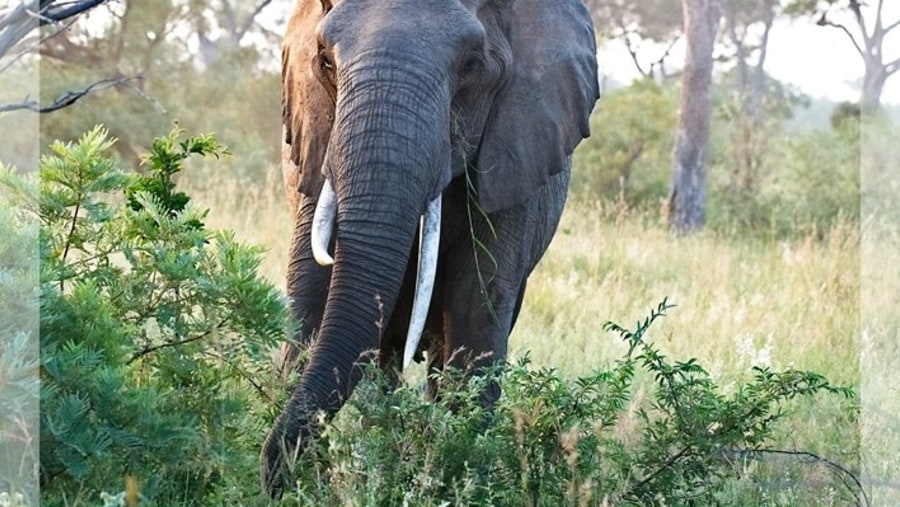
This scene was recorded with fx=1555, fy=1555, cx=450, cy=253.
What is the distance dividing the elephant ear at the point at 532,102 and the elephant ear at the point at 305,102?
0.58 m

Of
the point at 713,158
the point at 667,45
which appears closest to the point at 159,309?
the point at 713,158

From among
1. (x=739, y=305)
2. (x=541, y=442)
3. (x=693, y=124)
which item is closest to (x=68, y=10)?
(x=541, y=442)

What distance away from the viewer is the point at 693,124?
18062mm

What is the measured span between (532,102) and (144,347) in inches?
67.3

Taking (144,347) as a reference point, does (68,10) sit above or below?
above

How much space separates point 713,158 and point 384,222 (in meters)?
18.6

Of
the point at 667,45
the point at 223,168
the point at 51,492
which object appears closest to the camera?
the point at 51,492

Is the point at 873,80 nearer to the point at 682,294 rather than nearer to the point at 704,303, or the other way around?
the point at 682,294

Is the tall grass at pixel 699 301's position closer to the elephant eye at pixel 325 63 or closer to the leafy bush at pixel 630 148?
the elephant eye at pixel 325 63

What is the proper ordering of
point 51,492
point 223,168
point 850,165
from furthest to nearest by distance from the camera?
point 850,165
point 223,168
point 51,492

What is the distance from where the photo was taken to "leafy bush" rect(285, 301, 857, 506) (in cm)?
466

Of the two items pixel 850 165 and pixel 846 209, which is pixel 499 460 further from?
pixel 850 165

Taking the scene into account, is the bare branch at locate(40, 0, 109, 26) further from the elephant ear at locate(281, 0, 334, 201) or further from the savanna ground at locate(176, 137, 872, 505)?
the savanna ground at locate(176, 137, 872, 505)

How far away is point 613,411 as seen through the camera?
15.9 ft
